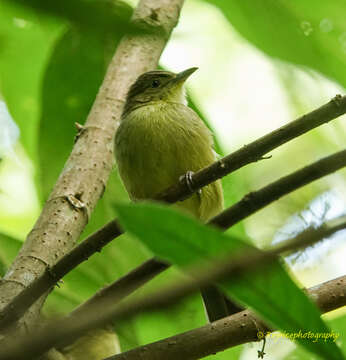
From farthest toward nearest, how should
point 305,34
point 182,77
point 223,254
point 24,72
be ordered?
point 182,77 → point 24,72 → point 305,34 → point 223,254

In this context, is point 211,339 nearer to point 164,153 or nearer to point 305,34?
point 305,34

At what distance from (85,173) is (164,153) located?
0.71 m

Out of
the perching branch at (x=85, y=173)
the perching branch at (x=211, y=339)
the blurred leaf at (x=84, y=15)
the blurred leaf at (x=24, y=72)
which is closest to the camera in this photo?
the blurred leaf at (x=84, y=15)

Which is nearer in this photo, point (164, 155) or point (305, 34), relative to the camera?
point (305, 34)

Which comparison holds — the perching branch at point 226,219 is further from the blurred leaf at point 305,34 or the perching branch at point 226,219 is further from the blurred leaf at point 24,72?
the blurred leaf at point 24,72

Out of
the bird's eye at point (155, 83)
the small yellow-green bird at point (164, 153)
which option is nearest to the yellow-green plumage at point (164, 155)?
the small yellow-green bird at point (164, 153)

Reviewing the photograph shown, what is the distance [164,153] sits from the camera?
3.85m

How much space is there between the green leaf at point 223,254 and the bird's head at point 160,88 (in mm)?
3422

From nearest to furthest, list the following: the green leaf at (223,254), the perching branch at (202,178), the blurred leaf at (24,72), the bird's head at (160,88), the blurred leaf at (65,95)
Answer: the green leaf at (223,254), the perching branch at (202,178), the blurred leaf at (65,95), the blurred leaf at (24,72), the bird's head at (160,88)

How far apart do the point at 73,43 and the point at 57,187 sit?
118 cm

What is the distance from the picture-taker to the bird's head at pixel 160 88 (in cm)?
462

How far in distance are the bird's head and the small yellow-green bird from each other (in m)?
0.25

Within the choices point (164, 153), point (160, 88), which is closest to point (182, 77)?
point (160, 88)

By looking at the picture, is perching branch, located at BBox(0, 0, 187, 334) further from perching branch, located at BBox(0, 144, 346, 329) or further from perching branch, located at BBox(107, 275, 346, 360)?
perching branch, located at BBox(107, 275, 346, 360)
